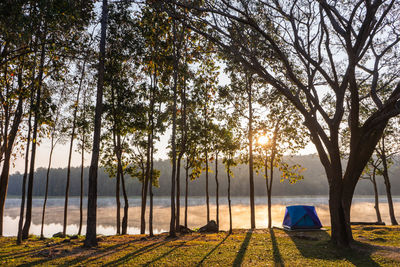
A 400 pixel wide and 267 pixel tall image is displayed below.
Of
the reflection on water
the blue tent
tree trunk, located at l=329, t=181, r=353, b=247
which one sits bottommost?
the reflection on water

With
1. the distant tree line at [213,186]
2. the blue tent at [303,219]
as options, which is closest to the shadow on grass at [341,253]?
the blue tent at [303,219]

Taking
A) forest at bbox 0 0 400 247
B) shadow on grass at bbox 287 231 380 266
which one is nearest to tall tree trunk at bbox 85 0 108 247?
forest at bbox 0 0 400 247

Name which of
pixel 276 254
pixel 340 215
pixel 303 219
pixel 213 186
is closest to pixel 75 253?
pixel 276 254

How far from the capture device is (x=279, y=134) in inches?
960

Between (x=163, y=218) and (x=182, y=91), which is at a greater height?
(x=182, y=91)

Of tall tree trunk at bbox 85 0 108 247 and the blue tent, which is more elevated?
tall tree trunk at bbox 85 0 108 247

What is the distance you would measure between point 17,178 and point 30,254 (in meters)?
186

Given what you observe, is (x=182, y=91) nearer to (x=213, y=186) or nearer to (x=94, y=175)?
(x=94, y=175)

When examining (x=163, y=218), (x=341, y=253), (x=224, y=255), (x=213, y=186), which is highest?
(x=341, y=253)

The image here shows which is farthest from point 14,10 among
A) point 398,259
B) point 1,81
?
point 398,259

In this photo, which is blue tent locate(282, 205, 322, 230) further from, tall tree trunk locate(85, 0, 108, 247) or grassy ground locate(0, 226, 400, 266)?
tall tree trunk locate(85, 0, 108, 247)

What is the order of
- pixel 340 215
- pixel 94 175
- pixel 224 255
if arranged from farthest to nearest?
pixel 94 175 → pixel 340 215 → pixel 224 255

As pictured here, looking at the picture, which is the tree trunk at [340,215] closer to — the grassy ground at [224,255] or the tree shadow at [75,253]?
the grassy ground at [224,255]

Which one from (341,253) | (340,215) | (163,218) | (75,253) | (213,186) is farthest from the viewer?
(213,186)
